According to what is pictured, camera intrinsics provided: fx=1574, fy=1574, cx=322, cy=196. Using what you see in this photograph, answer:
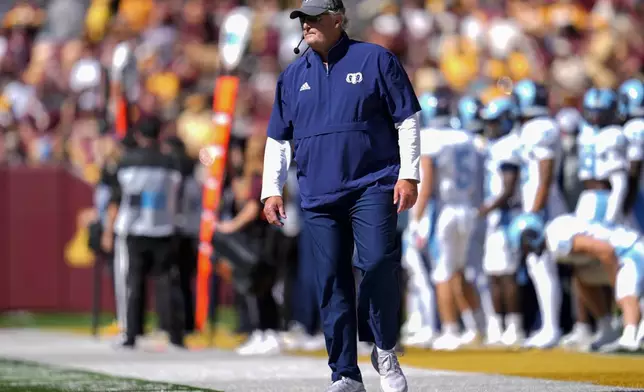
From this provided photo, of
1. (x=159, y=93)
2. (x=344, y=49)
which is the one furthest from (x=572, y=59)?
(x=344, y=49)

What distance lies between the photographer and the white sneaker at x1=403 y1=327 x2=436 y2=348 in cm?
1496

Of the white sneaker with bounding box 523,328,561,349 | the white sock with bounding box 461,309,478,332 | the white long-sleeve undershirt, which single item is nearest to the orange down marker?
the white sock with bounding box 461,309,478,332

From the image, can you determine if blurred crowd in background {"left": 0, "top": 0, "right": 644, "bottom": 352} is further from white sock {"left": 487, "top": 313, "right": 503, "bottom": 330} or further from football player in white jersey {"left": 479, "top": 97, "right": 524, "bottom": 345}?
white sock {"left": 487, "top": 313, "right": 503, "bottom": 330}

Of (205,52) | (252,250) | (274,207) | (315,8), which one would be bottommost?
(252,250)

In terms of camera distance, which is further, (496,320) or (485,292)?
(485,292)

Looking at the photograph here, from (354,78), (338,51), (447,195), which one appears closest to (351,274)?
(354,78)

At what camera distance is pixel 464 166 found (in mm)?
14750

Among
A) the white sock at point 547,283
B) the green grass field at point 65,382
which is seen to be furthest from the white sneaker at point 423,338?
the green grass field at point 65,382

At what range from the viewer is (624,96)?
44.5 feet

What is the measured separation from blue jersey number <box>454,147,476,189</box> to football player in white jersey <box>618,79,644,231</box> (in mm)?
1703

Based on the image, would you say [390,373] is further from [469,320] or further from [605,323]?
[469,320]

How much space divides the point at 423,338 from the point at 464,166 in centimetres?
171

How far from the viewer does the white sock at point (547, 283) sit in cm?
1395

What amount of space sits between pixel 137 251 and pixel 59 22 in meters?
12.2
